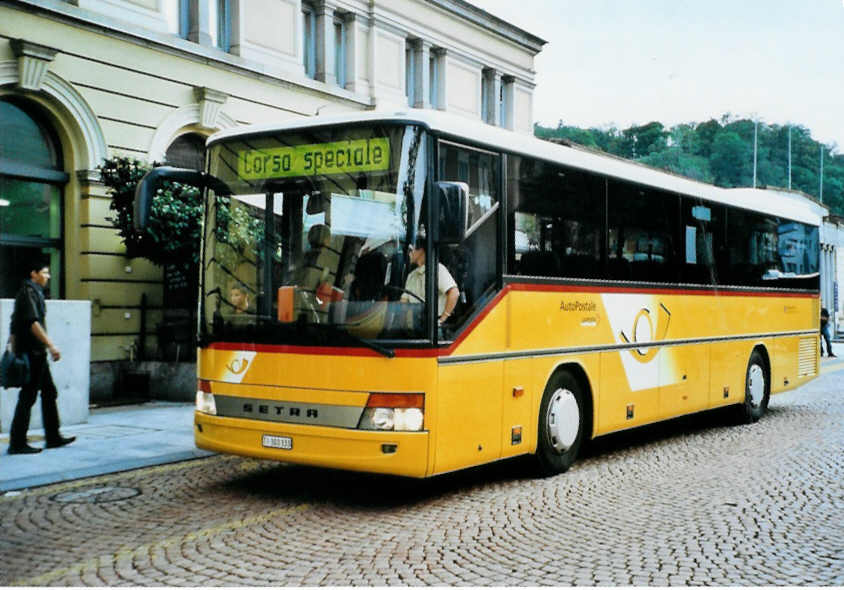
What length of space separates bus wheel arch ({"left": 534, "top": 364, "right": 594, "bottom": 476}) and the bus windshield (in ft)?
6.87

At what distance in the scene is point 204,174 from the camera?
8.39 meters

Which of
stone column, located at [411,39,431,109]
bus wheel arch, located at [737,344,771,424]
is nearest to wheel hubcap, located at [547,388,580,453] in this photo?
bus wheel arch, located at [737,344,771,424]

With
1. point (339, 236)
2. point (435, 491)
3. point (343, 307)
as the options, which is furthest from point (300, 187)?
point (435, 491)

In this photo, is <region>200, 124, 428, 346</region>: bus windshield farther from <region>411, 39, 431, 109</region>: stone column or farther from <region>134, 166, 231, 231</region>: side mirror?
<region>411, 39, 431, 109</region>: stone column

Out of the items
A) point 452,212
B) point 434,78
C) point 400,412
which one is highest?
point 434,78

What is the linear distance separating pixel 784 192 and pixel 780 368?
3165 cm

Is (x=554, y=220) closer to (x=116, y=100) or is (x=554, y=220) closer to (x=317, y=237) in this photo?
(x=317, y=237)

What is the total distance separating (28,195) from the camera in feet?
50.7

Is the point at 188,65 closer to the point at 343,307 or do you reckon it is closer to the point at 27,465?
the point at 27,465

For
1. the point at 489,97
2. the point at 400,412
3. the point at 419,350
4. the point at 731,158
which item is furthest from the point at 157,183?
the point at 731,158

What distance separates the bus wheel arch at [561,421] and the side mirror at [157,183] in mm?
3448

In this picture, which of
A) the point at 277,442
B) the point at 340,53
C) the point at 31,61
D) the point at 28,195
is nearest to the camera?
the point at 277,442

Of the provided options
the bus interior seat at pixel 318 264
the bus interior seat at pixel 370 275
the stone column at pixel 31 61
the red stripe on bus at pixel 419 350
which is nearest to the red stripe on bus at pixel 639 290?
the red stripe on bus at pixel 419 350

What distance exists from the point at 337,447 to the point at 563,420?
8.30 ft
